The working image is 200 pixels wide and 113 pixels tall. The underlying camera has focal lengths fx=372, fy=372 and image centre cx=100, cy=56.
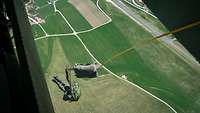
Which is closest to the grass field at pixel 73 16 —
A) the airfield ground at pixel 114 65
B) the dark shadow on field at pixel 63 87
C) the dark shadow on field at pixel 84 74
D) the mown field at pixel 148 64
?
the airfield ground at pixel 114 65

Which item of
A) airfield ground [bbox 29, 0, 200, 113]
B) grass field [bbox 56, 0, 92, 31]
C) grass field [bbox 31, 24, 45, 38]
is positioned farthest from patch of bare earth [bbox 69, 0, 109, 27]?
grass field [bbox 31, 24, 45, 38]

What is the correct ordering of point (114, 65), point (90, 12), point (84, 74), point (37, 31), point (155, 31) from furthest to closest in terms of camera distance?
point (90, 12), point (155, 31), point (37, 31), point (114, 65), point (84, 74)

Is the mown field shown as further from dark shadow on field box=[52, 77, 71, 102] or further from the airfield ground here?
dark shadow on field box=[52, 77, 71, 102]

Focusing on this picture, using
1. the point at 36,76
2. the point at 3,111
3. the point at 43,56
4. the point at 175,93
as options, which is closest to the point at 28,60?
the point at 36,76

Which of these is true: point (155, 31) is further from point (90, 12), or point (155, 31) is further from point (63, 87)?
point (63, 87)

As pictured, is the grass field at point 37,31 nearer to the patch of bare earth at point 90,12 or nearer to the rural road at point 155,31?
the patch of bare earth at point 90,12

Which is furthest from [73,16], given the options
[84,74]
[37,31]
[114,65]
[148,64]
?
[148,64]
